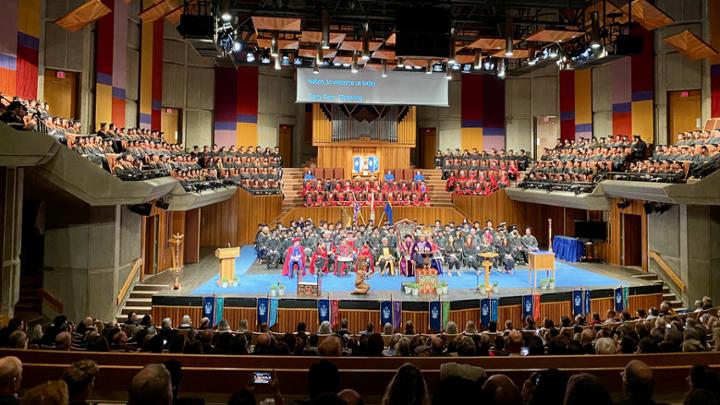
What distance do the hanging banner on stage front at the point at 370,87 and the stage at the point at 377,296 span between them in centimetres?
1001

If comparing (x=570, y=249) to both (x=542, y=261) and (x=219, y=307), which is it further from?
(x=219, y=307)

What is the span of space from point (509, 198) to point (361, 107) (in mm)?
7769

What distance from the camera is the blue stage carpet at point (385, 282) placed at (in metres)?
11.2

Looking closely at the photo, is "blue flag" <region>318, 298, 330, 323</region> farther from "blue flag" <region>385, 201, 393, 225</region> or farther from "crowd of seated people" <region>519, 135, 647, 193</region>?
"crowd of seated people" <region>519, 135, 647, 193</region>

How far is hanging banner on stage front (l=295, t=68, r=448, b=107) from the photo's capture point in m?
21.4

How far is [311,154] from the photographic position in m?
25.2

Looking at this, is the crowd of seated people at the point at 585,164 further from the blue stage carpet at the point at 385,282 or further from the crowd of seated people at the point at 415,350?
the crowd of seated people at the point at 415,350

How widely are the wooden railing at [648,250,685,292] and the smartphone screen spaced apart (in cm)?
1245

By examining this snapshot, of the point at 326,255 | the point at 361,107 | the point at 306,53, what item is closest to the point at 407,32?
the point at 326,255

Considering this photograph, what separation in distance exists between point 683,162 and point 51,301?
47.5ft

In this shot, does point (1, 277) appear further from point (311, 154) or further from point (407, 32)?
point (311, 154)

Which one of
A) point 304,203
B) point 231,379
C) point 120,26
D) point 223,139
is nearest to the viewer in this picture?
point 231,379

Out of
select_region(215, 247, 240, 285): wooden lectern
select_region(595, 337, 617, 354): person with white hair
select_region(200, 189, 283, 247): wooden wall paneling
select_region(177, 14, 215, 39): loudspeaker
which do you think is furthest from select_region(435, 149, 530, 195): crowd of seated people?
select_region(595, 337, 617, 354): person with white hair

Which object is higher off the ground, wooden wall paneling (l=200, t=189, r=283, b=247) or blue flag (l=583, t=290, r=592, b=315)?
wooden wall paneling (l=200, t=189, r=283, b=247)
